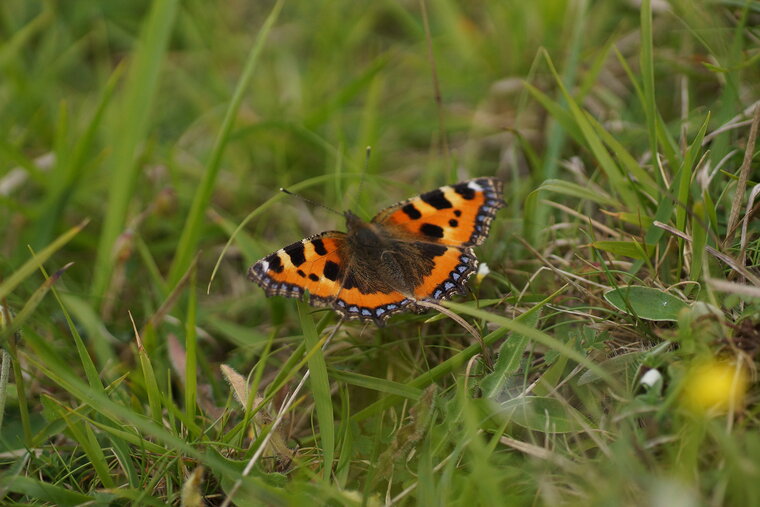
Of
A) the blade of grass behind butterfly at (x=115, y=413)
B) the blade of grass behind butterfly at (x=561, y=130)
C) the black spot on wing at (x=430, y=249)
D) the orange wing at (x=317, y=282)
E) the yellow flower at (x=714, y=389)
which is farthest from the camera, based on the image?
the blade of grass behind butterfly at (x=561, y=130)

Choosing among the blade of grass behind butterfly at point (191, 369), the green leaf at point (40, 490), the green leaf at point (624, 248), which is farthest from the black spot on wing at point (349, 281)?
the green leaf at point (40, 490)

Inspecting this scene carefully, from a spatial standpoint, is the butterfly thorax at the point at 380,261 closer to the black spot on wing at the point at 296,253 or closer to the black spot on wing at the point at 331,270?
the black spot on wing at the point at 331,270

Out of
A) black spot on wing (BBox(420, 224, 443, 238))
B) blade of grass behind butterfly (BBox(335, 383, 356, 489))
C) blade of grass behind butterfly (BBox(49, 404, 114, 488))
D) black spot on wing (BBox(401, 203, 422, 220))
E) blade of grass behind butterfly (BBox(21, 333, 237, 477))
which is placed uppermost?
black spot on wing (BBox(401, 203, 422, 220))

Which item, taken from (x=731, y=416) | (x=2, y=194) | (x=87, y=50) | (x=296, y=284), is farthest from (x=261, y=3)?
(x=731, y=416)

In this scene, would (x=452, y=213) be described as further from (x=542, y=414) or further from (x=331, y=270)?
(x=542, y=414)

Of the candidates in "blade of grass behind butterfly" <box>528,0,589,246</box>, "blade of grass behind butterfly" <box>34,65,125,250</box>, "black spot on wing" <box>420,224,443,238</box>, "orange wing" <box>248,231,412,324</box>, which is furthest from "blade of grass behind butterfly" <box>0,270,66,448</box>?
"blade of grass behind butterfly" <box>528,0,589,246</box>

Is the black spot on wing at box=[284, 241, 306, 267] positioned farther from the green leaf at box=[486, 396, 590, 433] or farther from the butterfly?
the green leaf at box=[486, 396, 590, 433]

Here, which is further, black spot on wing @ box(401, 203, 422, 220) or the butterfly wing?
black spot on wing @ box(401, 203, 422, 220)

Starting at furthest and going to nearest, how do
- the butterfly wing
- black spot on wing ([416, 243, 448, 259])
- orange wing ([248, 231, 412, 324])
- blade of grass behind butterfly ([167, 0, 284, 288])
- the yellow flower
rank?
blade of grass behind butterfly ([167, 0, 284, 288]), black spot on wing ([416, 243, 448, 259]), the butterfly wing, orange wing ([248, 231, 412, 324]), the yellow flower
